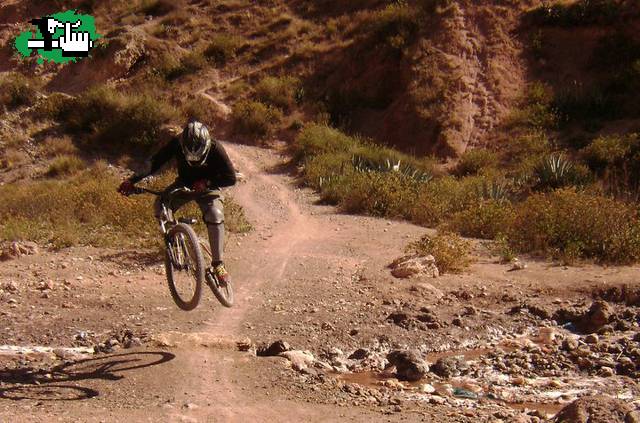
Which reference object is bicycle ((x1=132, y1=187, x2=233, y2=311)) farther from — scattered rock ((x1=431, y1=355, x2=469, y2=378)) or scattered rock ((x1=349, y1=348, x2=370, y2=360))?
scattered rock ((x1=431, y1=355, x2=469, y2=378))

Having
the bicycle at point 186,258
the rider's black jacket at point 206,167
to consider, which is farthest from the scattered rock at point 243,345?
the rider's black jacket at point 206,167

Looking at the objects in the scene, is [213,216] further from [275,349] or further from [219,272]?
[275,349]

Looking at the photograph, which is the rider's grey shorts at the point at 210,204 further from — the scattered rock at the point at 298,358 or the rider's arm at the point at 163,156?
the scattered rock at the point at 298,358

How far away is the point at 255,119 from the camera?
21.8 m

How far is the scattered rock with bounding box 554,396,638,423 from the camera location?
18.1ft

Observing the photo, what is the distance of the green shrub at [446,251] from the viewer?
10383 mm

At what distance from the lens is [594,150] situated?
1720cm

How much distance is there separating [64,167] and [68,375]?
14758 mm

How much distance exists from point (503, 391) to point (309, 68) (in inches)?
727

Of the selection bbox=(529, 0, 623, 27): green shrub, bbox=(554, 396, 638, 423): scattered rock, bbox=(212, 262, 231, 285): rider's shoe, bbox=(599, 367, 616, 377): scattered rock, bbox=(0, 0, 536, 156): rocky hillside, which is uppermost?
bbox=(529, 0, 623, 27): green shrub

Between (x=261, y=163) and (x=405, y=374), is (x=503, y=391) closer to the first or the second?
(x=405, y=374)

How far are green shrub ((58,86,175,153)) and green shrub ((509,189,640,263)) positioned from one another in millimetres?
12629

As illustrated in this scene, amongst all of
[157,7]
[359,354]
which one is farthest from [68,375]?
[157,7]

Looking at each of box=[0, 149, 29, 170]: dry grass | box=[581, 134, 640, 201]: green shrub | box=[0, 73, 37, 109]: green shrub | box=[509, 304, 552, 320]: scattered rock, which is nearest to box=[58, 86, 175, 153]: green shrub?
box=[0, 73, 37, 109]: green shrub
